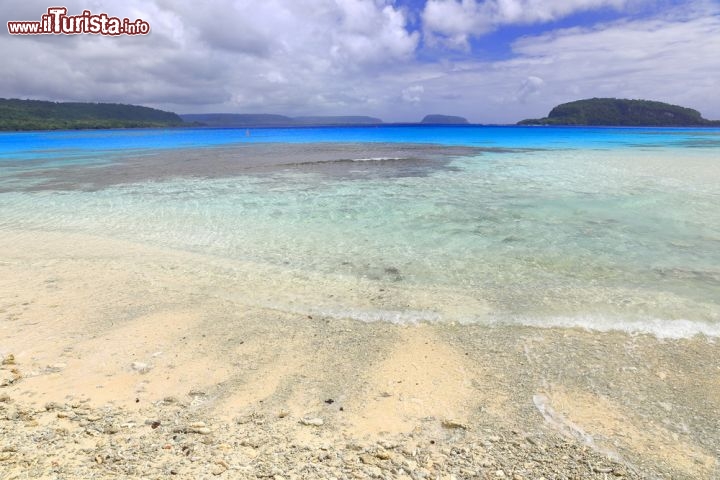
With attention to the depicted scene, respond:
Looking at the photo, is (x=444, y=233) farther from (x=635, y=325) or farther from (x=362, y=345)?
(x=362, y=345)

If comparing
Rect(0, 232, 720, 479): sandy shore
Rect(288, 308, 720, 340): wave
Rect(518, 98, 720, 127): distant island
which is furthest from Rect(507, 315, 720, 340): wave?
Rect(518, 98, 720, 127): distant island

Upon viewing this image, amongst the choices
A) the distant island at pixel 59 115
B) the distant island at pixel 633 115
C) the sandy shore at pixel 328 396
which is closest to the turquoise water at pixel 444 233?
the sandy shore at pixel 328 396

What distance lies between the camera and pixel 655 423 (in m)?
3.53

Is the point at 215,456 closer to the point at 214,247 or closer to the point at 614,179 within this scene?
the point at 214,247

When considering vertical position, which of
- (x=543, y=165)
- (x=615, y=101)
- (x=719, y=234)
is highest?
(x=615, y=101)

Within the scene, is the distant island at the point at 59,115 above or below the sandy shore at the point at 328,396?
above

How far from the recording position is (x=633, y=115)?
505 ft

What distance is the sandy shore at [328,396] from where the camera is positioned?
3.05 m

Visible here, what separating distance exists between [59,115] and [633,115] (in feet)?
652

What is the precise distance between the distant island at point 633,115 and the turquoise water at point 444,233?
6180 inches

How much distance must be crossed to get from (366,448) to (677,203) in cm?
1317

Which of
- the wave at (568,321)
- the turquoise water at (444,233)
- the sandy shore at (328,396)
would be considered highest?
the turquoise water at (444,233)

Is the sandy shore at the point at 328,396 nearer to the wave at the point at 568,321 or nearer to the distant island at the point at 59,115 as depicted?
the wave at the point at 568,321

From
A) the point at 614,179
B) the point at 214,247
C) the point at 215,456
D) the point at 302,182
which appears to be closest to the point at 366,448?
the point at 215,456
